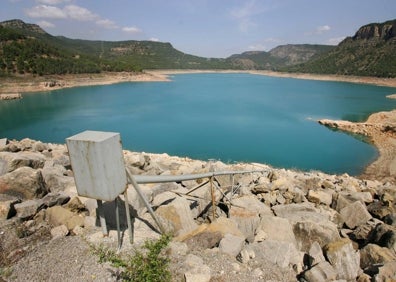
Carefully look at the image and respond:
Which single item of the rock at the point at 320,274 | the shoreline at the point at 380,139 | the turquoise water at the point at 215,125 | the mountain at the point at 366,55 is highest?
the mountain at the point at 366,55

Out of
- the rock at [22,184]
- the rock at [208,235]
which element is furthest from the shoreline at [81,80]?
the rock at [208,235]

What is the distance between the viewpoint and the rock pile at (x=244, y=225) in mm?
4336

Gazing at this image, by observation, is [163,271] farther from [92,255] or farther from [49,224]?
[49,224]

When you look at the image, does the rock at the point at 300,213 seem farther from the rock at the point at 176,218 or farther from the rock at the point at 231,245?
the rock at the point at 176,218

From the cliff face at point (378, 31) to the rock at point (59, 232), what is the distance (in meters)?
145

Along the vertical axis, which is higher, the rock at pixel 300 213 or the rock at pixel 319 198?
the rock at pixel 300 213

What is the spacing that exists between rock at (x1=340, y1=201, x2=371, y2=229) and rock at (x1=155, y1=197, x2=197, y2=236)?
14.2 feet

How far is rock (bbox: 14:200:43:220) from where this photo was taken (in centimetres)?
525

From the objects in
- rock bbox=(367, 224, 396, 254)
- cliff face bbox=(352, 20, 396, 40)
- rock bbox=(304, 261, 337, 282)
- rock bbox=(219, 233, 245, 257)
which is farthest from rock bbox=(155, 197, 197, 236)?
cliff face bbox=(352, 20, 396, 40)

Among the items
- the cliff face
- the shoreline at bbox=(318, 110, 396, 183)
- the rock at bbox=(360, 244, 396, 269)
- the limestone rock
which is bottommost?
the shoreline at bbox=(318, 110, 396, 183)

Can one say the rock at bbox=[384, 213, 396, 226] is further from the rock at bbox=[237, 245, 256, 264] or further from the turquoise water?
the turquoise water

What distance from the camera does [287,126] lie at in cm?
3300

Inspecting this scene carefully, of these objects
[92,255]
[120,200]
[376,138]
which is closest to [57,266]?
[92,255]

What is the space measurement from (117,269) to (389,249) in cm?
466
